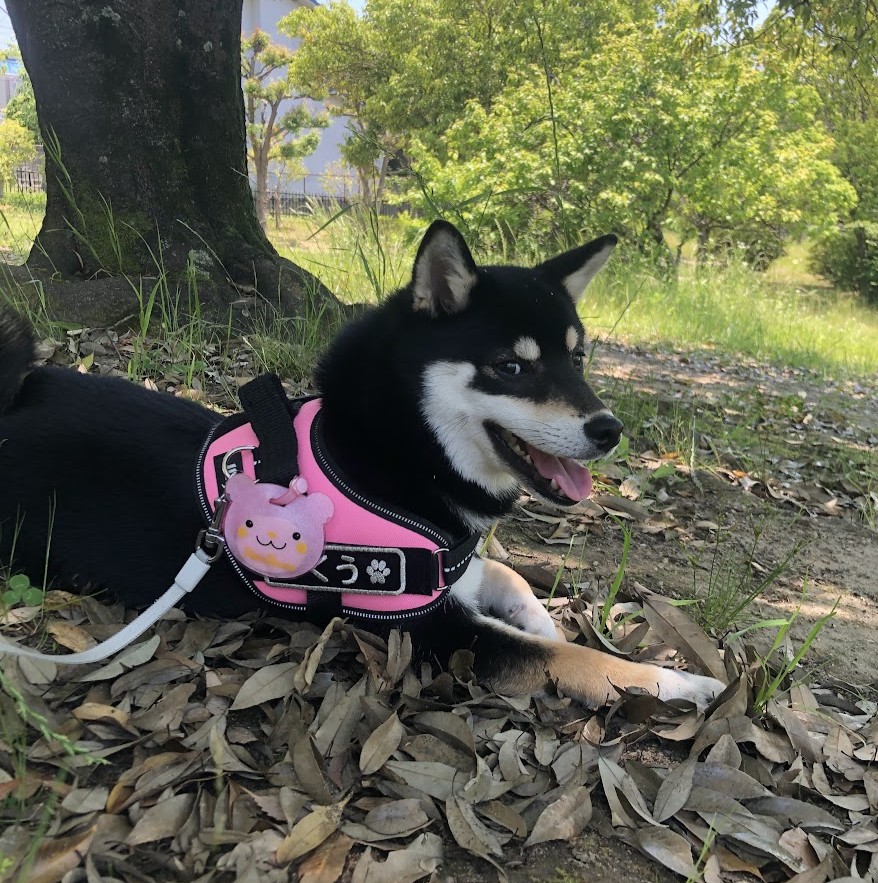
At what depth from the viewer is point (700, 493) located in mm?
3459

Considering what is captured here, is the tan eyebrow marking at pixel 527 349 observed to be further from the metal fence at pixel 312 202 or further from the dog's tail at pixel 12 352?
the metal fence at pixel 312 202

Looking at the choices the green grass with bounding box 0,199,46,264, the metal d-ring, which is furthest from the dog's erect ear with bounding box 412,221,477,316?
the green grass with bounding box 0,199,46,264

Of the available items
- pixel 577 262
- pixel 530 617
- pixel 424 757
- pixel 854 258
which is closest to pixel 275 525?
pixel 424 757

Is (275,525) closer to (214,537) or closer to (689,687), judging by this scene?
(214,537)

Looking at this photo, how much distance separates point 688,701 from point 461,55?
2215cm

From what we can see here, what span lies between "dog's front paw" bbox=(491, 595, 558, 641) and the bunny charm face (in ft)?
2.41

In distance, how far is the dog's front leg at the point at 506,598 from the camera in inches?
81.6

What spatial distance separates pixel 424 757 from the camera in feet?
5.25

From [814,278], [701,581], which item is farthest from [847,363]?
[814,278]

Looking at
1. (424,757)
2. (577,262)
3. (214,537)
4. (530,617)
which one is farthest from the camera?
(577,262)

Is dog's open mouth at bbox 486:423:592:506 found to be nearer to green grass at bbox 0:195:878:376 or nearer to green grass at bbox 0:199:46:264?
green grass at bbox 0:195:878:376

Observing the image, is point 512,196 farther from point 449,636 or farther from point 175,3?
point 449,636

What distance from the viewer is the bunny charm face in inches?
66.9

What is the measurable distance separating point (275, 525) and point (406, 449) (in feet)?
1.39
